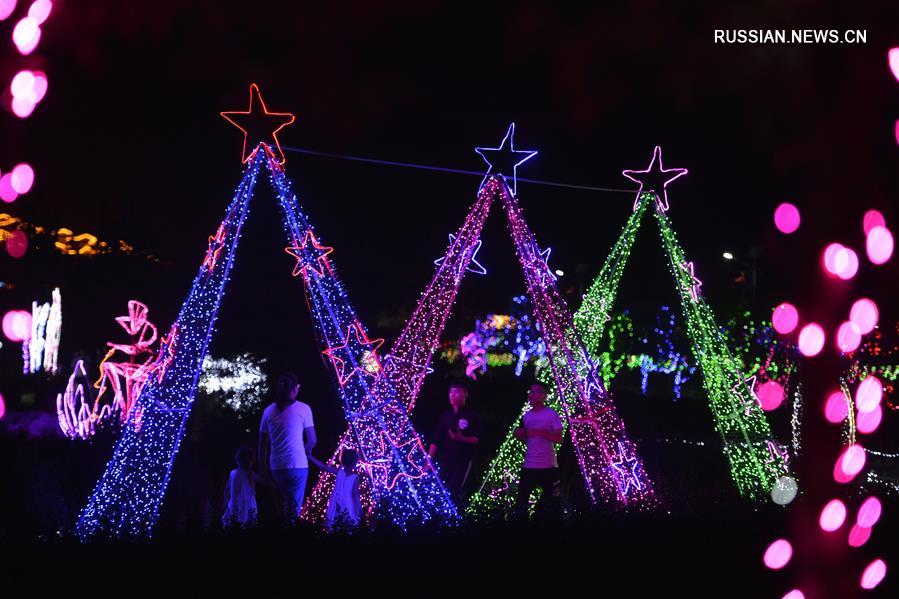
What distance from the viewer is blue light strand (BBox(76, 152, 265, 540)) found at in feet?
25.5

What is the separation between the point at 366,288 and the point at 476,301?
5.64m

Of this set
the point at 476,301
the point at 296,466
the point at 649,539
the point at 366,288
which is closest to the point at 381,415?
the point at 296,466

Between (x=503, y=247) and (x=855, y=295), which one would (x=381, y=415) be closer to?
(x=855, y=295)

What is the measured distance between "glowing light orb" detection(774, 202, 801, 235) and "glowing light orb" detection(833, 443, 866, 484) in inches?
24.9

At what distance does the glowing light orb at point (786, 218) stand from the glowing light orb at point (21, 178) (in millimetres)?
2031

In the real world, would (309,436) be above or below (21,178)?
above

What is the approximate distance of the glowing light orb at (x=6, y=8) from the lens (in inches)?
107

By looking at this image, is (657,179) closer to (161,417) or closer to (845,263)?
(161,417)

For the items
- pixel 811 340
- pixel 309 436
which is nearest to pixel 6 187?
pixel 811 340

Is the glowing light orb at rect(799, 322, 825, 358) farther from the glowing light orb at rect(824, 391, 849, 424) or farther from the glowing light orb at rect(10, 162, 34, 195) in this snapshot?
the glowing light orb at rect(10, 162, 34, 195)

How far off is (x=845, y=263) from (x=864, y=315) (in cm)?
37

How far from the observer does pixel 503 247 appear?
784 inches

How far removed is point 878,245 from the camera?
8.82 ft

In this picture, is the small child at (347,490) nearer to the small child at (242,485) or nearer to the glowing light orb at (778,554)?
the small child at (242,485)
